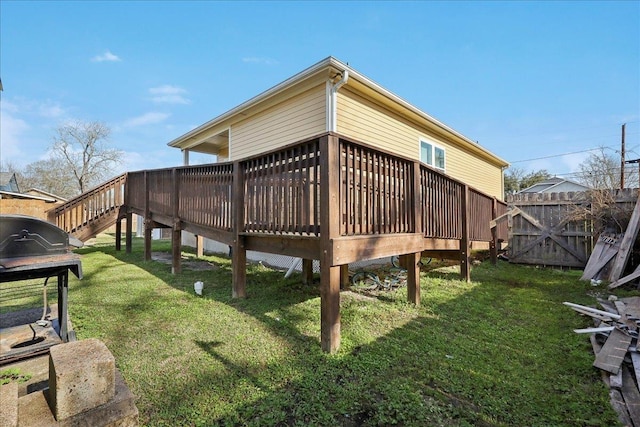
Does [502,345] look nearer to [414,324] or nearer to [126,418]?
[414,324]

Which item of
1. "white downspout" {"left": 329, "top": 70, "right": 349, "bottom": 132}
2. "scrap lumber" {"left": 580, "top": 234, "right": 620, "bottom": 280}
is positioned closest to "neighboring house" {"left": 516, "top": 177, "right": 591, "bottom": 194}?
"scrap lumber" {"left": 580, "top": 234, "right": 620, "bottom": 280}

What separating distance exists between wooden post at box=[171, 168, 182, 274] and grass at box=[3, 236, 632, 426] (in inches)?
49.7

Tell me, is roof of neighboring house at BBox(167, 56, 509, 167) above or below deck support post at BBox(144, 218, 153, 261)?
above

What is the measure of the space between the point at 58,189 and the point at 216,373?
1507 inches

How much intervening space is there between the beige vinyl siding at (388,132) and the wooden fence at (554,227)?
109 inches

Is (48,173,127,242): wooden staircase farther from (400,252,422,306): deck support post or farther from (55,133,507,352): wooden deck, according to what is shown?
(400,252,422,306): deck support post

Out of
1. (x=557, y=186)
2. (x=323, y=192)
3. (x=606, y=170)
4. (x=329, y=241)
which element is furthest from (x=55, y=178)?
(x=557, y=186)

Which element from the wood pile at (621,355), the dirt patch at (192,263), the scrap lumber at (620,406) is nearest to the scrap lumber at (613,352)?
the wood pile at (621,355)

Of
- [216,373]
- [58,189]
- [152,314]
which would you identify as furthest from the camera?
[58,189]

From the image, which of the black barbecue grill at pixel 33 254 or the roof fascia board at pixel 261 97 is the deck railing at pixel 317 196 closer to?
the black barbecue grill at pixel 33 254

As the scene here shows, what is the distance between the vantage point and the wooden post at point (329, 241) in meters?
2.72

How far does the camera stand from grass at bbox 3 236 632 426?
6.17ft

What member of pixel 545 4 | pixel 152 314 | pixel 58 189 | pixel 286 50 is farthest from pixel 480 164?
pixel 58 189

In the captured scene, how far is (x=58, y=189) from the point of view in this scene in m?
30.2
